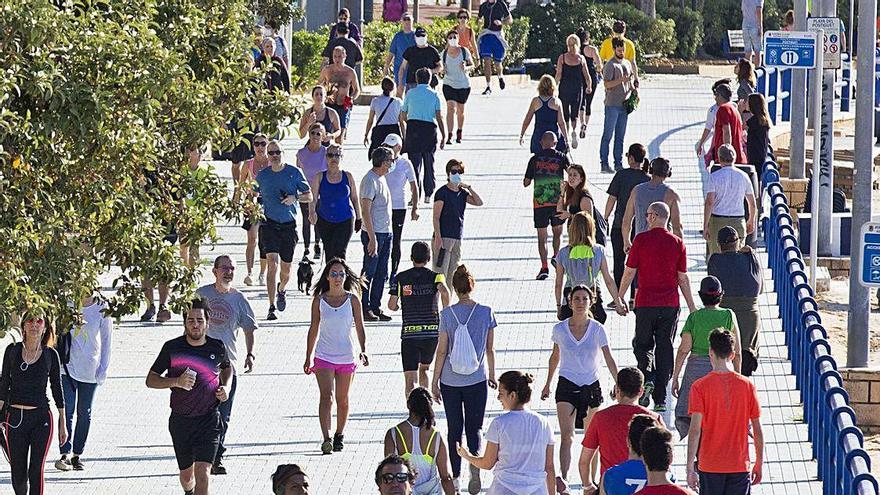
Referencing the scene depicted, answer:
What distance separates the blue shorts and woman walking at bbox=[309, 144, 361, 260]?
1854 centimetres

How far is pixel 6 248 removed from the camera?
8773 mm

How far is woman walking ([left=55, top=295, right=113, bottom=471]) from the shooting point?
1323cm

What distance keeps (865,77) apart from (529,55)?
1271 inches

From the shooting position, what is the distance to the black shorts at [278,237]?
18.0m

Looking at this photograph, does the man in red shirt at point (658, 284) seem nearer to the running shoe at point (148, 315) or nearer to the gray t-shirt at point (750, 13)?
the running shoe at point (148, 315)

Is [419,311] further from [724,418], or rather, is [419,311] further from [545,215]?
[545,215]

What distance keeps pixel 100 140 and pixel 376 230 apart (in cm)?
823

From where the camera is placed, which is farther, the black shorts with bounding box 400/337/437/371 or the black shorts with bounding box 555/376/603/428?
the black shorts with bounding box 400/337/437/371

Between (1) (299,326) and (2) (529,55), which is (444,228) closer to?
(1) (299,326)

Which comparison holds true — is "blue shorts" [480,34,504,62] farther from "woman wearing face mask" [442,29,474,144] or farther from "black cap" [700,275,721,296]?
"black cap" [700,275,721,296]

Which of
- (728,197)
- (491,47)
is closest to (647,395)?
(728,197)

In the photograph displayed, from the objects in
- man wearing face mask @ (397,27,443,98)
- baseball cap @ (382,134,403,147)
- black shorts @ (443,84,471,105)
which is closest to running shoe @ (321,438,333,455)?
baseball cap @ (382,134,403,147)


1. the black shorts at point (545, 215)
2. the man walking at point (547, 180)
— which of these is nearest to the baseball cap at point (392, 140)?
the man walking at point (547, 180)

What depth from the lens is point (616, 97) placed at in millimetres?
24766
